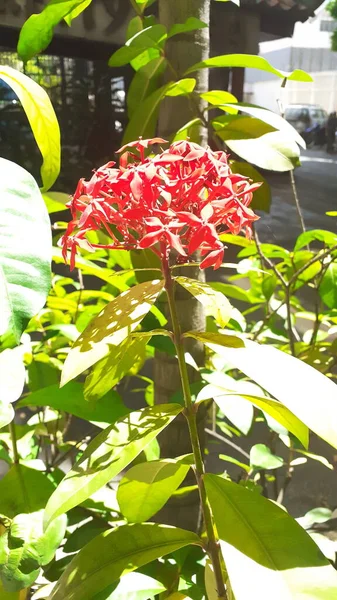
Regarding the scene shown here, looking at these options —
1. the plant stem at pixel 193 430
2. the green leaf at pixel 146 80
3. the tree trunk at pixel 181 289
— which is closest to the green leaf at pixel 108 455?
the plant stem at pixel 193 430

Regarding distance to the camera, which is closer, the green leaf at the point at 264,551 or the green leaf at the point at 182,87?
the green leaf at the point at 264,551

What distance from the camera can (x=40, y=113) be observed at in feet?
1.65

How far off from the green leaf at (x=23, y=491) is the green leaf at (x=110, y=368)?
187mm

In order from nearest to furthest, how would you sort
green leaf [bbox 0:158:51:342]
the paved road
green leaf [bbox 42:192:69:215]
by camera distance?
green leaf [bbox 0:158:51:342]
green leaf [bbox 42:192:69:215]
the paved road

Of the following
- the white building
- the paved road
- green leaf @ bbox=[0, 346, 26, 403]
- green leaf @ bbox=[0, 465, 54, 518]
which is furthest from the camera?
the paved road

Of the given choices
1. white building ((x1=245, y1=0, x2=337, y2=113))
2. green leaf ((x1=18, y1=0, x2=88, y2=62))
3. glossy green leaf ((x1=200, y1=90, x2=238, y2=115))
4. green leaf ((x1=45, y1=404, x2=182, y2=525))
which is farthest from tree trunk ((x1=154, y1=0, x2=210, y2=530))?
white building ((x1=245, y1=0, x2=337, y2=113))

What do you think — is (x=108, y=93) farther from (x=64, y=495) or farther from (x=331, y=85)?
(x=64, y=495)

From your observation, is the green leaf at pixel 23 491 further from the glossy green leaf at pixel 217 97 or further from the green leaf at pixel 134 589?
the glossy green leaf at pixel 217 97

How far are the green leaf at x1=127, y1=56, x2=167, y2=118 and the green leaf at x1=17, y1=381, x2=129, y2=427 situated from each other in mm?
397

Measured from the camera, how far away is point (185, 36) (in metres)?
0.61

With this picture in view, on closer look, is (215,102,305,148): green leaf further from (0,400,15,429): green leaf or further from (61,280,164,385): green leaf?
(0,400,15,429): green leaf

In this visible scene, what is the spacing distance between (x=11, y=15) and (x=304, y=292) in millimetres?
895

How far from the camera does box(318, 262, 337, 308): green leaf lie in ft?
2.58

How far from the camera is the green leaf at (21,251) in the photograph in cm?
32
